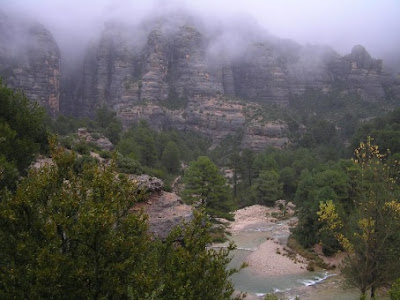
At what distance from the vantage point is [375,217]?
56.8ft

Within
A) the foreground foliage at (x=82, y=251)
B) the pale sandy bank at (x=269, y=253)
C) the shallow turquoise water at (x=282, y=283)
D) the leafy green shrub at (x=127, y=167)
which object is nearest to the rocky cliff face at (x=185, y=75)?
the pale sandy bank at (x=269, y=253)

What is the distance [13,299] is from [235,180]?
60.8m

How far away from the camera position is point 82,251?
779 centimetres

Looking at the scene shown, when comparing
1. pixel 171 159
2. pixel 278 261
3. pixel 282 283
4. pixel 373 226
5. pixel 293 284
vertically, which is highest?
pixel 373 226

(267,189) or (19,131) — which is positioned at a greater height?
(19,131)

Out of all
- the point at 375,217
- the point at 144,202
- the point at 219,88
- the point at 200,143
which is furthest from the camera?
the point at 219,88

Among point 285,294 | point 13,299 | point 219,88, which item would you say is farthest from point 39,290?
point 219,88

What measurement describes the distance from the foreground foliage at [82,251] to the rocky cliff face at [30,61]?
101 metres

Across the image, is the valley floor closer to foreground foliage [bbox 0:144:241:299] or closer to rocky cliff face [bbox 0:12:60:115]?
foreground foliage [bbox 0:144:241:299]

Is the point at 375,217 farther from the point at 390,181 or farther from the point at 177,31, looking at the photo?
the point at 177,31

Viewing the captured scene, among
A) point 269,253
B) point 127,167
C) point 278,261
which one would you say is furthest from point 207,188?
point 127,167

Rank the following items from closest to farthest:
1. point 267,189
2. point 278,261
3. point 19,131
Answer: point 19,131 → point 278,261 → point 267,189

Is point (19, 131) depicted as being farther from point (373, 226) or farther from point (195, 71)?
point (195, 71)

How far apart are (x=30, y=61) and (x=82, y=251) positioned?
10946 cm
